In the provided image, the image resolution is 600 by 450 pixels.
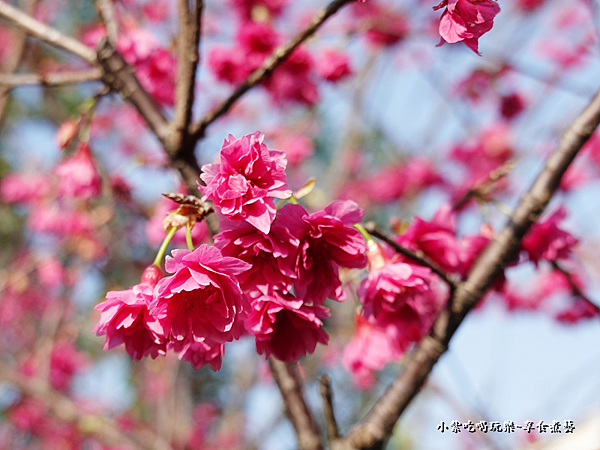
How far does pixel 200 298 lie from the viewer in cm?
76

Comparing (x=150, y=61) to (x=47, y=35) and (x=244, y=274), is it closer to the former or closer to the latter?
(x=47, y=35)

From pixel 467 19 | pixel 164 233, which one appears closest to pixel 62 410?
pixel 164 233

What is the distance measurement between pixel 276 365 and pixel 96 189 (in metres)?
0.98

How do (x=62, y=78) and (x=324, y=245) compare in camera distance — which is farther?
(x=62, y=78)

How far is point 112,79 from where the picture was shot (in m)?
1.27

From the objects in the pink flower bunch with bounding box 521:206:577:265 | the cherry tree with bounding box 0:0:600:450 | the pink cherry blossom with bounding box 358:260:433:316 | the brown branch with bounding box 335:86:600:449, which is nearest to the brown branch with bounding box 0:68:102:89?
the cherry tree with bounding box 0:0:600:450

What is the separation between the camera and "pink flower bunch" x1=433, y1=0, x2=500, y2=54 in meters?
0.70

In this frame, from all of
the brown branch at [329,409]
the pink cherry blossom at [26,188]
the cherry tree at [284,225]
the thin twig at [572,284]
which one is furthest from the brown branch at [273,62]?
the pink cherry blossom at [26,188]

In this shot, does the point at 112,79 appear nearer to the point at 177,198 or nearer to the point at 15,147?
the point at 177,198

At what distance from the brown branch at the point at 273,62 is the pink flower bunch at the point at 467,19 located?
332 millimetres

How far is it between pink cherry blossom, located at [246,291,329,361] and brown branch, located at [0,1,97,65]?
0.94m

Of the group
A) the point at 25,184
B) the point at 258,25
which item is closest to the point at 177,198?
the point at 258,25

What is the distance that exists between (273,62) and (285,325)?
623mm

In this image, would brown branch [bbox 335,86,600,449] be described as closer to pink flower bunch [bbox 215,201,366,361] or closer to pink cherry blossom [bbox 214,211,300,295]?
pink flower bunch [bbox 215,201,366,361]
